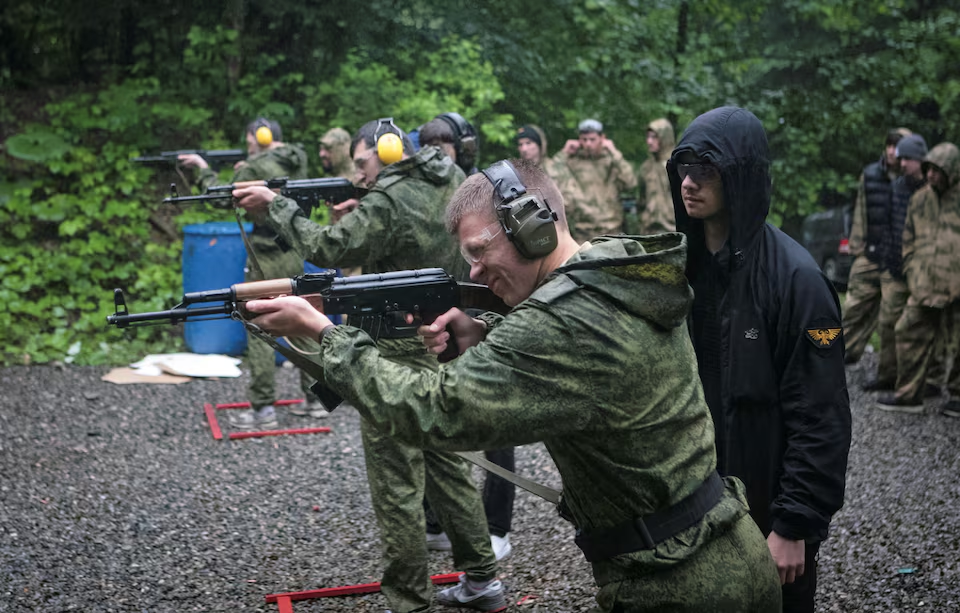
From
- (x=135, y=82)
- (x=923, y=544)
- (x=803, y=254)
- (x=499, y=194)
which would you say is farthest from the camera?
(x=135, y=82)

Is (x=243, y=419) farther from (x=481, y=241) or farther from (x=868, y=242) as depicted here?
(x=868, y=242)

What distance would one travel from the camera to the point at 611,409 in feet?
6.91

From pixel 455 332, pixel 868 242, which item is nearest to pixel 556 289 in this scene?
pixel 455 332

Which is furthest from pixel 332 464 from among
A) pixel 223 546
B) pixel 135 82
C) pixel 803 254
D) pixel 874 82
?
pixel 874 82

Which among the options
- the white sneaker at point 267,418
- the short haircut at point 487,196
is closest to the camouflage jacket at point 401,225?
the short haircut at point 487,196

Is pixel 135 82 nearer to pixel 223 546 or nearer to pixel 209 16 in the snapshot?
pixel 209 16

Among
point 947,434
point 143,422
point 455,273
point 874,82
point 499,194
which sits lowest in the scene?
point 947,434

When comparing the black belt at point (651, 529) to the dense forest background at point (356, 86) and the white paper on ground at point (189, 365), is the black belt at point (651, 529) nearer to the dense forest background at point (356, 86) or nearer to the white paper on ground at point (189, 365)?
the white paper on ground at point (189, 365)

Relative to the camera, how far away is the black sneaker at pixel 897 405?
332 inches

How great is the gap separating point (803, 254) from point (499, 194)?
1158 mm

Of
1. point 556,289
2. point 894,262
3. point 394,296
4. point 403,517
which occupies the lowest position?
point 403,517

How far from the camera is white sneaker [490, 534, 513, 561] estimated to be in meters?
5.29

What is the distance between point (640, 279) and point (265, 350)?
6335mm

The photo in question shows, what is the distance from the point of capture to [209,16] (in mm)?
14047
